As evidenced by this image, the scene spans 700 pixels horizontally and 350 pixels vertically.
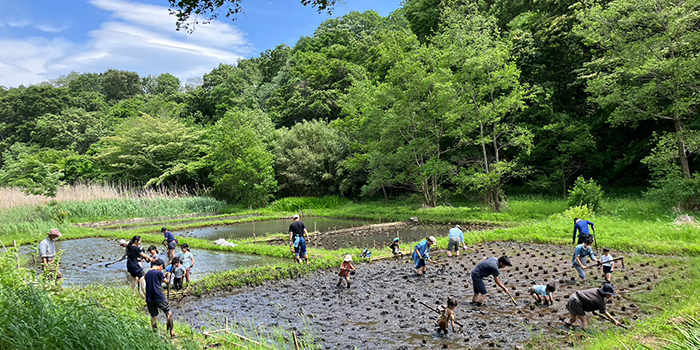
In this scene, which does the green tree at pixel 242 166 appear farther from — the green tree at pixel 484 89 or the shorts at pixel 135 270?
the shorts at pixel 135 270

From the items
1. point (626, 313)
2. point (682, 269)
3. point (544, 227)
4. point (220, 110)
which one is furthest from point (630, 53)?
point (220, 110)

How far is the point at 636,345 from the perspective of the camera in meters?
5.74

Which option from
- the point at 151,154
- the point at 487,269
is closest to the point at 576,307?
the point at 487,269

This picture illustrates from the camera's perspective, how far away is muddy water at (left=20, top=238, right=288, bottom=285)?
1332 cm

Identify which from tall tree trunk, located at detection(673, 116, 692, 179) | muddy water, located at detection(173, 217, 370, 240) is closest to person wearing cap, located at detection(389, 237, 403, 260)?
muddy water, located at detection(173, 217, 370, 240)

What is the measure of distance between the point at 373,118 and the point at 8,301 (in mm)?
28024

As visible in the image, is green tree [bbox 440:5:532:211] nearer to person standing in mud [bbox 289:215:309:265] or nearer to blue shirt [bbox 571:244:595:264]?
blue shirt [bbox 571:244:595:264]

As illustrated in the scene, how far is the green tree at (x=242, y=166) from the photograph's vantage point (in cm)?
3809

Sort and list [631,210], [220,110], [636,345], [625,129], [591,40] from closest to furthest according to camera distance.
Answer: [636,345], [631,210], [591,40], [625,129], [220,110]

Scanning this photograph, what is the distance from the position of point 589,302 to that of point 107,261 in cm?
1646

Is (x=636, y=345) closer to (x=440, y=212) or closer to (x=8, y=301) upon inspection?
(x=8, y=301)

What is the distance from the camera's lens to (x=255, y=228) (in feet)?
86.5

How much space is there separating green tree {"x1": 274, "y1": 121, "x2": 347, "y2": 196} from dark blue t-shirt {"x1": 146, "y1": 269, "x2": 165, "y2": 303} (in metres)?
32.3

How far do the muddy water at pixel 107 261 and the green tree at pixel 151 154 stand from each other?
23.3 meters
